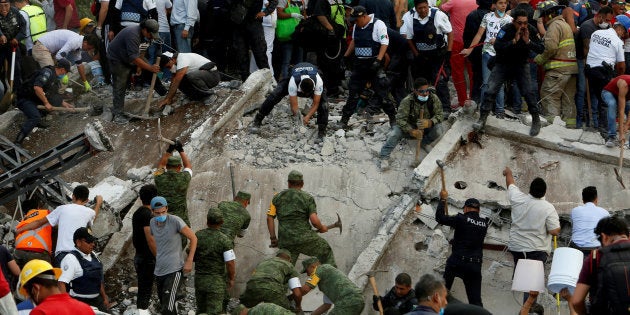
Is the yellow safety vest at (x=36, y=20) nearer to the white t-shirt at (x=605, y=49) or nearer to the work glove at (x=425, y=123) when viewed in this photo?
the work glove at (x=425, y=123)

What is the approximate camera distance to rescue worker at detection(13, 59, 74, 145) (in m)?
15.0

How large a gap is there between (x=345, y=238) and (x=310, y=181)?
99 centimetres

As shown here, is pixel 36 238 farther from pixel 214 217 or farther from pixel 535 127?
pixel 535 127

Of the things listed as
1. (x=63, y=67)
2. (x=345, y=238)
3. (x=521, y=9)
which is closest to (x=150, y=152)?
(x=63, y=67)

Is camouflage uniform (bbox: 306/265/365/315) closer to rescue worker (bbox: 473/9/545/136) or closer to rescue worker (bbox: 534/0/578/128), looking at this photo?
rescue worker (bbox: 473/9/545/136)

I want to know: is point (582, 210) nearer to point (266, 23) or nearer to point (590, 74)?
point (590, 74)

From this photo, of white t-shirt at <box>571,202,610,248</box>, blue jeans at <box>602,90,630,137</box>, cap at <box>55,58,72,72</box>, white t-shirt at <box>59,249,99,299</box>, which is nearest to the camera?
white t-shirt at <box>59,249,99,299</box>

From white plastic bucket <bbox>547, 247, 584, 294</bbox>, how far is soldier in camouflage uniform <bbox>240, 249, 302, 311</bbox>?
280cm

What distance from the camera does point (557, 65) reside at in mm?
15250

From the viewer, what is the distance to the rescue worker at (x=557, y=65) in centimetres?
1505

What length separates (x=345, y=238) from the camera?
13.6m

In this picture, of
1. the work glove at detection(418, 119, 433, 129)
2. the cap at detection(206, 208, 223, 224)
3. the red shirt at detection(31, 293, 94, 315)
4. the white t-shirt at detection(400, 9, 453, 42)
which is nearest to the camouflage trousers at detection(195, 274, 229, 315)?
the cap at detection(206, 208, 223, 224)

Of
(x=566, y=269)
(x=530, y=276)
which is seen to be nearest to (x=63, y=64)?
(x=530, y=276)

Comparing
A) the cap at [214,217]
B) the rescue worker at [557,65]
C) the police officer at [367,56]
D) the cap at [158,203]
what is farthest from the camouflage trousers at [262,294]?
the rescue worker at [557,65]
